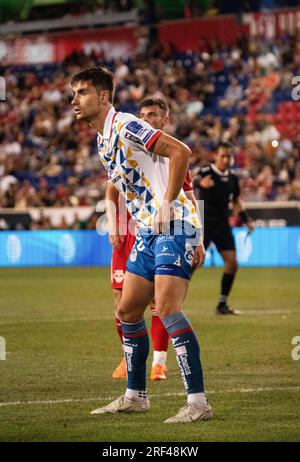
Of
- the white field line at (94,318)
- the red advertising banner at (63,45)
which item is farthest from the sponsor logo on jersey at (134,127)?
the red advertising banner at (63,45)

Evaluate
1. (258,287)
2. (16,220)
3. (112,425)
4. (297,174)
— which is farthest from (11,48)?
(112,425)

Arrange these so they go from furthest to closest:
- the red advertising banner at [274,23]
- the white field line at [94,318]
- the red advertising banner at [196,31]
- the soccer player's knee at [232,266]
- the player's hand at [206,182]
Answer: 1. the red advertising banner at [196,31]
2. the red advertising banner at [274,23]
3. the soccer player's knee at [232,266]
4. the player's hand at [206,182]
5. the white field line at [94,318]

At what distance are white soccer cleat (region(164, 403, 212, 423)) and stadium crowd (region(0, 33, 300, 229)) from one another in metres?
18.8

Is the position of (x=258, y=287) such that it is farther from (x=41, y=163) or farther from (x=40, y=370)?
(x=41, y=163)

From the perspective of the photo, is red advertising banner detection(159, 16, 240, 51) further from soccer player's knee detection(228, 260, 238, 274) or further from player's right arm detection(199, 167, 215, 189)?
soccer player's knee detection(228, 260, 238, 274)

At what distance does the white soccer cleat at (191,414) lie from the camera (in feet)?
22.3

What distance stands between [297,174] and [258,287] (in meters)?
7.46

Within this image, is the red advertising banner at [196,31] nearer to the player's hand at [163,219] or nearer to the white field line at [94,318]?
the white field line at [94,318]

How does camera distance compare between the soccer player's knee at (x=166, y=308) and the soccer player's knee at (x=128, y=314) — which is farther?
the soccer player's knee at (x=128, y=314)

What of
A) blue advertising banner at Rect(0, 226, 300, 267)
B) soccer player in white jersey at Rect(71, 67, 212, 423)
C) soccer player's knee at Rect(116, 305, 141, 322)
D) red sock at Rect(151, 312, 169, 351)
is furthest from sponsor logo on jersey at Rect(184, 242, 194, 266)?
blue advertising banner at Rect(0, 226, 300, 267)

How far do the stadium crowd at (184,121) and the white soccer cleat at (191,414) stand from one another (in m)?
18.8

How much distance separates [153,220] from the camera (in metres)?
6.82

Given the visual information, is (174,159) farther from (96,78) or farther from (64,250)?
(64,250)

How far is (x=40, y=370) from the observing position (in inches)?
375
